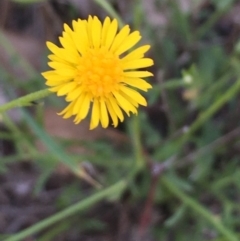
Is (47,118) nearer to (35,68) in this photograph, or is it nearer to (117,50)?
(35,68)

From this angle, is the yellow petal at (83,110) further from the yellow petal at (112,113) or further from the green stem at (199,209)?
the green stem at (199,209)

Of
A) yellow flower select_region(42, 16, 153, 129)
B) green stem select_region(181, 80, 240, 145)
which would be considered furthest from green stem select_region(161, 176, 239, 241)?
yellow flower select_region(42, 16, 153, 129)

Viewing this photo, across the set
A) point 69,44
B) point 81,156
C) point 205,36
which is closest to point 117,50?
point 69,44

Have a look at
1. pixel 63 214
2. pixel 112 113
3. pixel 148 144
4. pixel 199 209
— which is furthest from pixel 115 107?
pixel 148 144

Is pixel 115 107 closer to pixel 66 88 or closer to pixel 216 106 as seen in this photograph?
pixel 66 88

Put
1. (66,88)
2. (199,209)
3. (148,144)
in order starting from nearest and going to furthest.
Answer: (66,88), (199,209), (148,144)

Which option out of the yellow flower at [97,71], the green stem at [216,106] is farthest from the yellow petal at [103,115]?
the green stem at [216,106]
